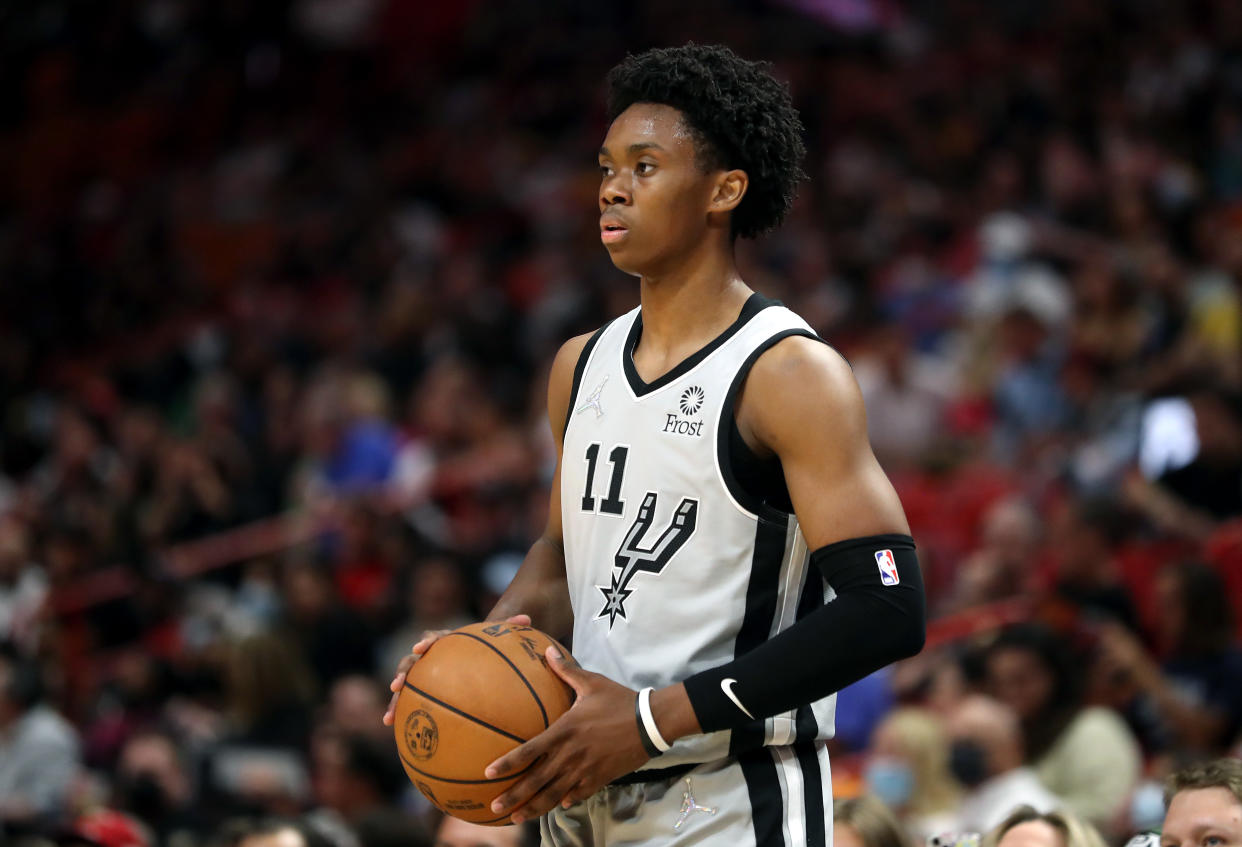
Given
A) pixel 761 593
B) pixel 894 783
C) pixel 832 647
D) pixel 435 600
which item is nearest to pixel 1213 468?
pixel 894 783

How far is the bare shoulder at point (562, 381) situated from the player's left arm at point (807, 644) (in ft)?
2.10

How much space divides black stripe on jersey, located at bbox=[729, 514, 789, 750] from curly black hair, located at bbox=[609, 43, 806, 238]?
0.60 m

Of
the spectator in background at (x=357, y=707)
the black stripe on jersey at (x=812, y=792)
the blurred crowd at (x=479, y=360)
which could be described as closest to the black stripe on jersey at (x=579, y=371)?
the black stripe on jersey at (x=812, y=792)

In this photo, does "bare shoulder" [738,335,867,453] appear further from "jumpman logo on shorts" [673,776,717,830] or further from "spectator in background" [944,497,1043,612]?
"spectator in background" [944,497,1043,612]

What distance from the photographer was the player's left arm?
2.62 meters

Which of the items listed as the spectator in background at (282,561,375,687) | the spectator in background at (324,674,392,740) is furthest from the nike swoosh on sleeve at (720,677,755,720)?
the spectator in background at (282,561,375,687)

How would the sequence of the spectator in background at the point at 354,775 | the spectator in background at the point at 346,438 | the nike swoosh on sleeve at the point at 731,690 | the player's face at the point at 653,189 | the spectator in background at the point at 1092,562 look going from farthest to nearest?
the spectator in background at the point at 346,438 < the spectator in background at the point at 1092,562 < the spectator in background at the point at 354,775 < the player's face at the point at 653,189 < the nike swoosh on sleeve at the point at 731,690

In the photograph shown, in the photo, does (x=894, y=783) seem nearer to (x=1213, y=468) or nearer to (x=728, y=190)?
(x=1213, y=468)

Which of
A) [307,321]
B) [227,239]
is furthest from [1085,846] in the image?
[227,239]

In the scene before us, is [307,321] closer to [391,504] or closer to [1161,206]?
[391,504]

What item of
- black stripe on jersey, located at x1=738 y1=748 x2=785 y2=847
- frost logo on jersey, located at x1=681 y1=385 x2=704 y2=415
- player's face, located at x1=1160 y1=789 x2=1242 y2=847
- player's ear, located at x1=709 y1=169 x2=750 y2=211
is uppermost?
player's ear, located at x1=709 y1=169 x2=750 y2=211

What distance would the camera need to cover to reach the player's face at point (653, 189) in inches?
114

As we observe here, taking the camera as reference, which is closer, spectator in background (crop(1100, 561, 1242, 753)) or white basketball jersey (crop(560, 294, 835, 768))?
white basketball jersey (crop(560, 294, 835, 768))

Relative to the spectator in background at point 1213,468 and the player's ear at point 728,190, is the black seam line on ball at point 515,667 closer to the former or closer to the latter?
the player's ear at point 728,190
